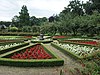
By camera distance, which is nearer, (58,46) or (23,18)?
(58,46)

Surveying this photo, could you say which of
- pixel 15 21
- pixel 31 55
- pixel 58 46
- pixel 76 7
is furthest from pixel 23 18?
pixel 31 55

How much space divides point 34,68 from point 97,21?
24.9 metres

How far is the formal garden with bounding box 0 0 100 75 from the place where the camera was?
8.40m

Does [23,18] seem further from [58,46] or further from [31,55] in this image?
[31,55]

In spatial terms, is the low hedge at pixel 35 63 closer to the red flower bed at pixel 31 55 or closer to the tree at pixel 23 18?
the red flower bed at pixel 31 55

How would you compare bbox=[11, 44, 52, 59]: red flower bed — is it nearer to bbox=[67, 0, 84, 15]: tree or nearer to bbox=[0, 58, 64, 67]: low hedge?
bbox=[0, 58, 64, 67]: low hedge

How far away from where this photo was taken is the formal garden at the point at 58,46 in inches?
331

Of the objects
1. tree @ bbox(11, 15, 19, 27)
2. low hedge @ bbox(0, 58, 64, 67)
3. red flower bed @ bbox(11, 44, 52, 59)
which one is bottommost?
low hedge @ bbox(0, 58, 64, 67)

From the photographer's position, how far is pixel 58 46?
16.4m

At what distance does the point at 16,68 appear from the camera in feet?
30.8

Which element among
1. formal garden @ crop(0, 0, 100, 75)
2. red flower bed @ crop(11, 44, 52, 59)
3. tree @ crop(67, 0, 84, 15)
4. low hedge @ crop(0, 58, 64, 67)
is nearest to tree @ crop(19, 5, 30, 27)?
formal garden @ crop(0, 0, 100, 75)

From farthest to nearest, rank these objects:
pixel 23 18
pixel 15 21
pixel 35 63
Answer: pixel 15 21 → pixel 23 18 → pixel 35 63

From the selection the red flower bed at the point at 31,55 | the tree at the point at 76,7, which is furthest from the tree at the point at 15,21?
the red flower bed at the point at 31,55

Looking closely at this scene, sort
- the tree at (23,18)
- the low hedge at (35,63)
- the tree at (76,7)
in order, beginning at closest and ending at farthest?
the low hedge at (35,63) → the tree at (76,7) → the tree at (23,18)
